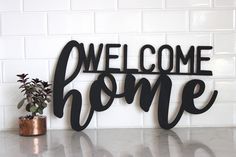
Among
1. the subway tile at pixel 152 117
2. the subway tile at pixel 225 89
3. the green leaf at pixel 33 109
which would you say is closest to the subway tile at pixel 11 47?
the green leaf at pixel 33 109

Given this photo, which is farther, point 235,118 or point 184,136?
point 235,118

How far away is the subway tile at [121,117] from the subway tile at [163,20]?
0.30 meters

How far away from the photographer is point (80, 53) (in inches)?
48.7

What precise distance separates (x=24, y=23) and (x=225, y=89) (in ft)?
2.61

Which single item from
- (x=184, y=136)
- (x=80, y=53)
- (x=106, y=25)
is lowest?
(x=184, y=136)

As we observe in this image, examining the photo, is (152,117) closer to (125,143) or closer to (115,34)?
(125,143)

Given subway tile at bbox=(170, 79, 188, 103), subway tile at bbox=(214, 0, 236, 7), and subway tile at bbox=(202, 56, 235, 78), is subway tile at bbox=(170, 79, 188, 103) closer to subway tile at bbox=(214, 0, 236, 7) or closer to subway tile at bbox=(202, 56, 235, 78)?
subway tile at bbox=(202, 56, 235, 78)

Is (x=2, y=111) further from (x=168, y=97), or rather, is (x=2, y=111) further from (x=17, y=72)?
(x=168, y=97)

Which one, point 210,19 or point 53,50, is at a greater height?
point 210,19

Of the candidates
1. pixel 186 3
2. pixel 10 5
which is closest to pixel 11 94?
pixel 10 5

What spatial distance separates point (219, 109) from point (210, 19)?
13.4 inches

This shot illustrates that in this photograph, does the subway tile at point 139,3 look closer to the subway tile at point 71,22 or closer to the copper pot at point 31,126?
the subway tile at point 71,22

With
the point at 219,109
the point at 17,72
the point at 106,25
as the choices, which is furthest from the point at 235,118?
the point at 17,72

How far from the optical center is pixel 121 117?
126cm
